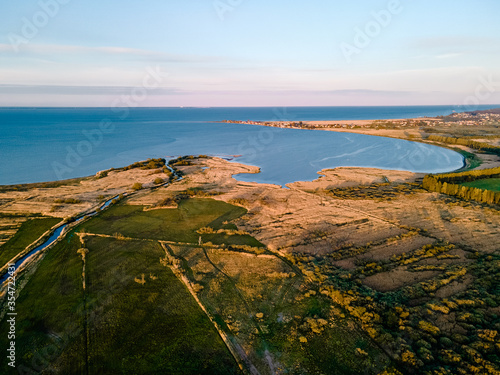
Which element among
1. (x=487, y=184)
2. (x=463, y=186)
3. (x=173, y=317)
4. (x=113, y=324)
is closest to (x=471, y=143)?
(x=487, y=184)

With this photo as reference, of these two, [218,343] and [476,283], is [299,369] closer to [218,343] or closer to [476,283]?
[218,343]

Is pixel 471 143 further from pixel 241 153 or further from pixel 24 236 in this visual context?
pixel 24 236

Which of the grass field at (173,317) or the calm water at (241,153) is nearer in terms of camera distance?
the grass field at (173,317)

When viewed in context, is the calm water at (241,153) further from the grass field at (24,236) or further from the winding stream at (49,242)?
the winding stream at (49,242)

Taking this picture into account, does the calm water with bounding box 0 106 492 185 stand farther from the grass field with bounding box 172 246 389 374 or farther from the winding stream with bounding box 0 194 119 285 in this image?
the grass field with bounding box 172 246 389 374

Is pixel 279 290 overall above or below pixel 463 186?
below

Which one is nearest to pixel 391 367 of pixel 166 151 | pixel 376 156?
pixel 376 156

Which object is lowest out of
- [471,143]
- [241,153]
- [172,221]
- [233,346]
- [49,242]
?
[233,346]

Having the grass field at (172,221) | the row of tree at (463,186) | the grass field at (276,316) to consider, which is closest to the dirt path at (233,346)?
the grass field at (276,316)
